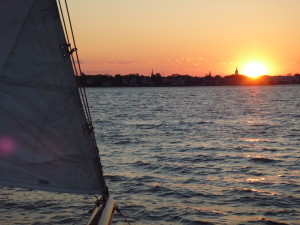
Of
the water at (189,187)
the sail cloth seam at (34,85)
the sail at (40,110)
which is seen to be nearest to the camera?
the sail at (40,110)

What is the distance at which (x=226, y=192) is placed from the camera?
22.1 m

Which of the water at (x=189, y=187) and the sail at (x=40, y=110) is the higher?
the sail at (x=40, y=110)

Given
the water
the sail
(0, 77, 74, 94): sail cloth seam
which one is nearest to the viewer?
the sail

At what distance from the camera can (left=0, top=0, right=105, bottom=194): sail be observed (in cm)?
698

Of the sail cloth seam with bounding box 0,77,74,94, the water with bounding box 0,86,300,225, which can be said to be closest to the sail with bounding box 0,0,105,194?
the sail cloth seam with bounding box 0,77,74,94

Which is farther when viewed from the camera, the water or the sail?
the water

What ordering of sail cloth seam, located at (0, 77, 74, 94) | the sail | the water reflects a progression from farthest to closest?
the water
sail cloth seam, located at (0, 77, 74, 94)
the sail

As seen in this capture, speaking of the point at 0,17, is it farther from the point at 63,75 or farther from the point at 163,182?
the point at 163,182

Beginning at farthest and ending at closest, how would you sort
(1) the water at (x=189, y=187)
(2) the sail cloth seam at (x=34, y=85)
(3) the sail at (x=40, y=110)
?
(1) the water at (x=189, y=187), (2) the sail cloth seam at (x=34, y=85), (3) the sail at (x=40, y=110)

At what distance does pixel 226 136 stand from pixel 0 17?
135 ft

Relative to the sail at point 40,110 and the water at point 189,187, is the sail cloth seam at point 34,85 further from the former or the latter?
the water at point 189,187

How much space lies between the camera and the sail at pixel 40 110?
22.9ft

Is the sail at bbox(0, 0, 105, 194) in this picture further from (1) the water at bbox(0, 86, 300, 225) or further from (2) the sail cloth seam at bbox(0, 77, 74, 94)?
(1) the water at bbox(0, 86, 300, 225)

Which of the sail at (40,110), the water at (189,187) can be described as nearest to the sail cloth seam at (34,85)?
the sail at (40,110)
